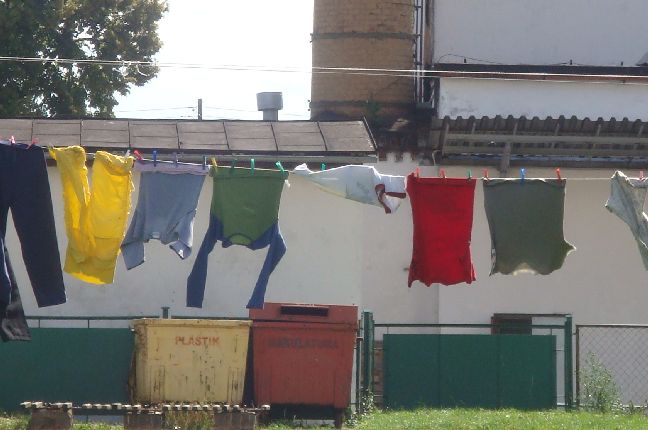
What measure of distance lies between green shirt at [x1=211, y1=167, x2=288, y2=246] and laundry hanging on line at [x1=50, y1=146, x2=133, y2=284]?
1014mm

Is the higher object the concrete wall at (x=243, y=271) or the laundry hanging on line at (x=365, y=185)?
the laundry hanging on line at (x=365, y=185)

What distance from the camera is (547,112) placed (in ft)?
66.0

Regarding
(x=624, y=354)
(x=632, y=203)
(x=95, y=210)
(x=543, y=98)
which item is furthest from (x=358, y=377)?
(x=543, y=98)

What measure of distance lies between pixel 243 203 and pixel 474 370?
448 centimetres

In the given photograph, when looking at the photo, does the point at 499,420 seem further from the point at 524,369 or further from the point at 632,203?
the point at 632,203

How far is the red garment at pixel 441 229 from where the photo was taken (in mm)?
14141

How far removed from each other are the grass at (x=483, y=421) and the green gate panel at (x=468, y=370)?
1.21 meters

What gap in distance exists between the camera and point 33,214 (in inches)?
517

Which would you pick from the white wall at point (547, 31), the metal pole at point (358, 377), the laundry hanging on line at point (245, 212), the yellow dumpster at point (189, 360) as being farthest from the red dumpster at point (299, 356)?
the white wall at point (547, 31)

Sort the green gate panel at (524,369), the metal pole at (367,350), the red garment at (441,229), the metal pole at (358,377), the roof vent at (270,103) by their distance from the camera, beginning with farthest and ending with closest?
the roof vent at (270,103) < the green gate panel at (524,369) < the metal pole at (367,350) < the metal pole at (358,377) < the red garment at (441,229)

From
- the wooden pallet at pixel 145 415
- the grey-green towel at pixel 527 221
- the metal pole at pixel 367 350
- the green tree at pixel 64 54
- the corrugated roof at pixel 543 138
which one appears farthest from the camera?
the green tree at pixel 64 54

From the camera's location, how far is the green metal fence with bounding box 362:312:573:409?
16656 mm

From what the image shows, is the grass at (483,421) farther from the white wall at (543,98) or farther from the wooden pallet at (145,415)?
the white wall at (543,98)

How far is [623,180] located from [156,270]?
639 centimetres
